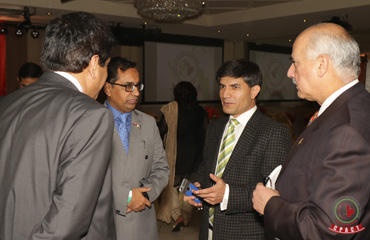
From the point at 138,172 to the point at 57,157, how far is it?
119 cm

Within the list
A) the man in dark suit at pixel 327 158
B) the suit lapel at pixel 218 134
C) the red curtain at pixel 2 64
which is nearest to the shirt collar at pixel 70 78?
the man in dark suit at pixel 327 158

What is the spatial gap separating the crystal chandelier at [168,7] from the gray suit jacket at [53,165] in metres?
5.25

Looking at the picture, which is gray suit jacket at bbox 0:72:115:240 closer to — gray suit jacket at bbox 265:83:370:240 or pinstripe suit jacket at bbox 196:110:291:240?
gray suit jacket at bbox 265:83:370:240

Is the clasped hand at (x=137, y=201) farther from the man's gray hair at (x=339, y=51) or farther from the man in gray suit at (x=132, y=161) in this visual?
the man's gray hair at (x=339, y=51)

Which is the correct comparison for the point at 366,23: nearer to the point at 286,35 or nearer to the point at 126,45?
the point at 286,35

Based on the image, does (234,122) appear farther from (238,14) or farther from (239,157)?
(238,14)

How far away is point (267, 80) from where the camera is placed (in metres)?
14.8

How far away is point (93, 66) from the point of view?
57.3 inches

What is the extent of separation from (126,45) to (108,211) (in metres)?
9.64

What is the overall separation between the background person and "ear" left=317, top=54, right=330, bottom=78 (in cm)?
338

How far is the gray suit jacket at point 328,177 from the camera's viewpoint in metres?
1.20

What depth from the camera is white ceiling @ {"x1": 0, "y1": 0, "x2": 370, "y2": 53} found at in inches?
289

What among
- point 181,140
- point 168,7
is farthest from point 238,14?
point 181,140

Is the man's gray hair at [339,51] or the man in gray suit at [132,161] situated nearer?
the man's gray hair at [339,51]
